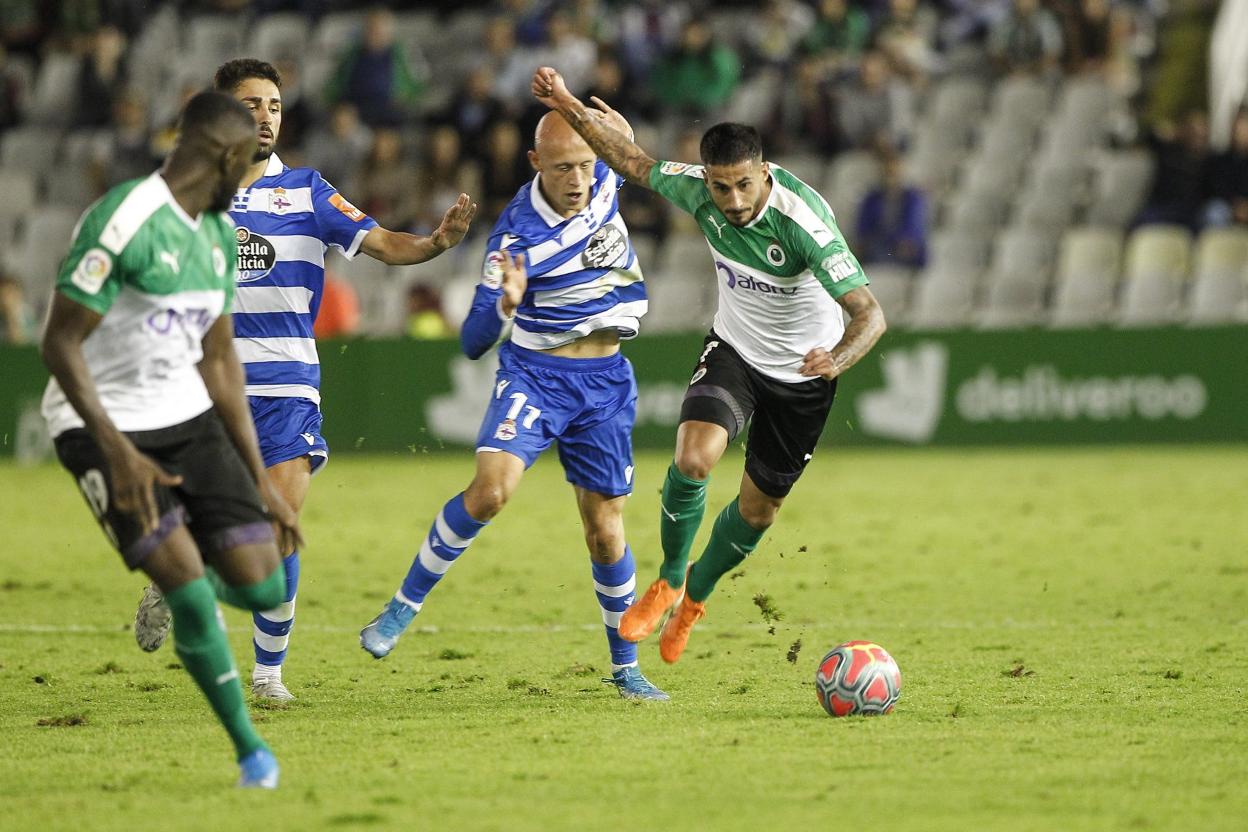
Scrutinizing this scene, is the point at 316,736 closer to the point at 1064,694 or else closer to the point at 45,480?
the point at 1064,694

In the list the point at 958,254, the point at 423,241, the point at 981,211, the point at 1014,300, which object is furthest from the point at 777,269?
the point at 981,211

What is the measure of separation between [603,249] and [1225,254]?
546 inches

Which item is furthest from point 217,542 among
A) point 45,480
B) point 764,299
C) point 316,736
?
point 45,480

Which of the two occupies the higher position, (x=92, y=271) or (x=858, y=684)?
(x=92, y=271)

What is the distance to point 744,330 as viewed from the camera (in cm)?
863

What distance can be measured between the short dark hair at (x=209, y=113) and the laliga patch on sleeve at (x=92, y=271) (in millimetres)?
563

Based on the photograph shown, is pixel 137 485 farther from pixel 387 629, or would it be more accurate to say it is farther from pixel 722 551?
pixel 722 551

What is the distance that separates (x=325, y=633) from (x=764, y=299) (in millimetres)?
3240

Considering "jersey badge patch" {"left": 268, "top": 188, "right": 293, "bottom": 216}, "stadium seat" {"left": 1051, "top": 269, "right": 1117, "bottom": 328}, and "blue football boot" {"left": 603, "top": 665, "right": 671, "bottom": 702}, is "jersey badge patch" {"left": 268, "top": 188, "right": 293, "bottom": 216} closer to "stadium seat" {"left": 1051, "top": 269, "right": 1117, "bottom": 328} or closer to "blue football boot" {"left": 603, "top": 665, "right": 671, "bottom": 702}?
"blue football boot" {"left": 603, "top": 665, "right": 671, "bottom": 702}

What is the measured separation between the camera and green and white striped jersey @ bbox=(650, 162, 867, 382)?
7.94 meters

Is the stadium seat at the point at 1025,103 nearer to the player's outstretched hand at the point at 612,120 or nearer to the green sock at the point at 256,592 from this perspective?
the player's outstretched hand at the point at 612,120

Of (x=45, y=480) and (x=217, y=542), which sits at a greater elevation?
(x=217, y=542)

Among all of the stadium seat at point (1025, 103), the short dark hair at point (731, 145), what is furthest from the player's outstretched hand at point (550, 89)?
the stadium seat at point (1025, 103)

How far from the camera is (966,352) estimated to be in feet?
62.1
